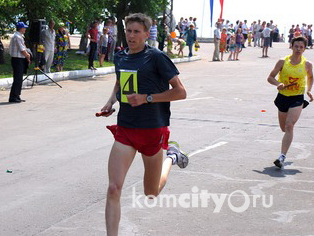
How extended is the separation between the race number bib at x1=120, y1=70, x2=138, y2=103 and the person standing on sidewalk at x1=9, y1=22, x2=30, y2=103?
11.2 metres

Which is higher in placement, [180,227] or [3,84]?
[180,227]

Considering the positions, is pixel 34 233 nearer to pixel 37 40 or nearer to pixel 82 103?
pixel 82 103

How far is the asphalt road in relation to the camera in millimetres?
6355

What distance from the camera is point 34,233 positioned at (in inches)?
234

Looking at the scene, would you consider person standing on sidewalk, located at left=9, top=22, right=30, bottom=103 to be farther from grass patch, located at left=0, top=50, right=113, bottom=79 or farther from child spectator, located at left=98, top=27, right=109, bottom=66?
child spectator, located at left=98, top=27, right=109, bottom=66

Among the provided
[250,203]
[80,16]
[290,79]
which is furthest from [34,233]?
[80,16]

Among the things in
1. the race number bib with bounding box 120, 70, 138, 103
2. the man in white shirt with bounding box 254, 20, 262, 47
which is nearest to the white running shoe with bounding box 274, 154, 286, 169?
the race number bib with bounding box 120, 70, 138, 103

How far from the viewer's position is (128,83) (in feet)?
18.5

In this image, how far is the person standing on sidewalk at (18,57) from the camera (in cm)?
1645

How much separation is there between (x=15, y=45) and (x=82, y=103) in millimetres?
2154

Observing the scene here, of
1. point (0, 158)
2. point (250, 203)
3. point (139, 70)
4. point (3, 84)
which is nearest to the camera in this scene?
point (139, 70)

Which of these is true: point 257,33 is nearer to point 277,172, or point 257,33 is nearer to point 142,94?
point 277,172

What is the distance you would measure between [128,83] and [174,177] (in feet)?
10.1

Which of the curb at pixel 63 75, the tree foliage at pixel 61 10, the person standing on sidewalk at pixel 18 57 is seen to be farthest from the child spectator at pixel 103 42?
the person standing on sidewalk at pixel 18 57
